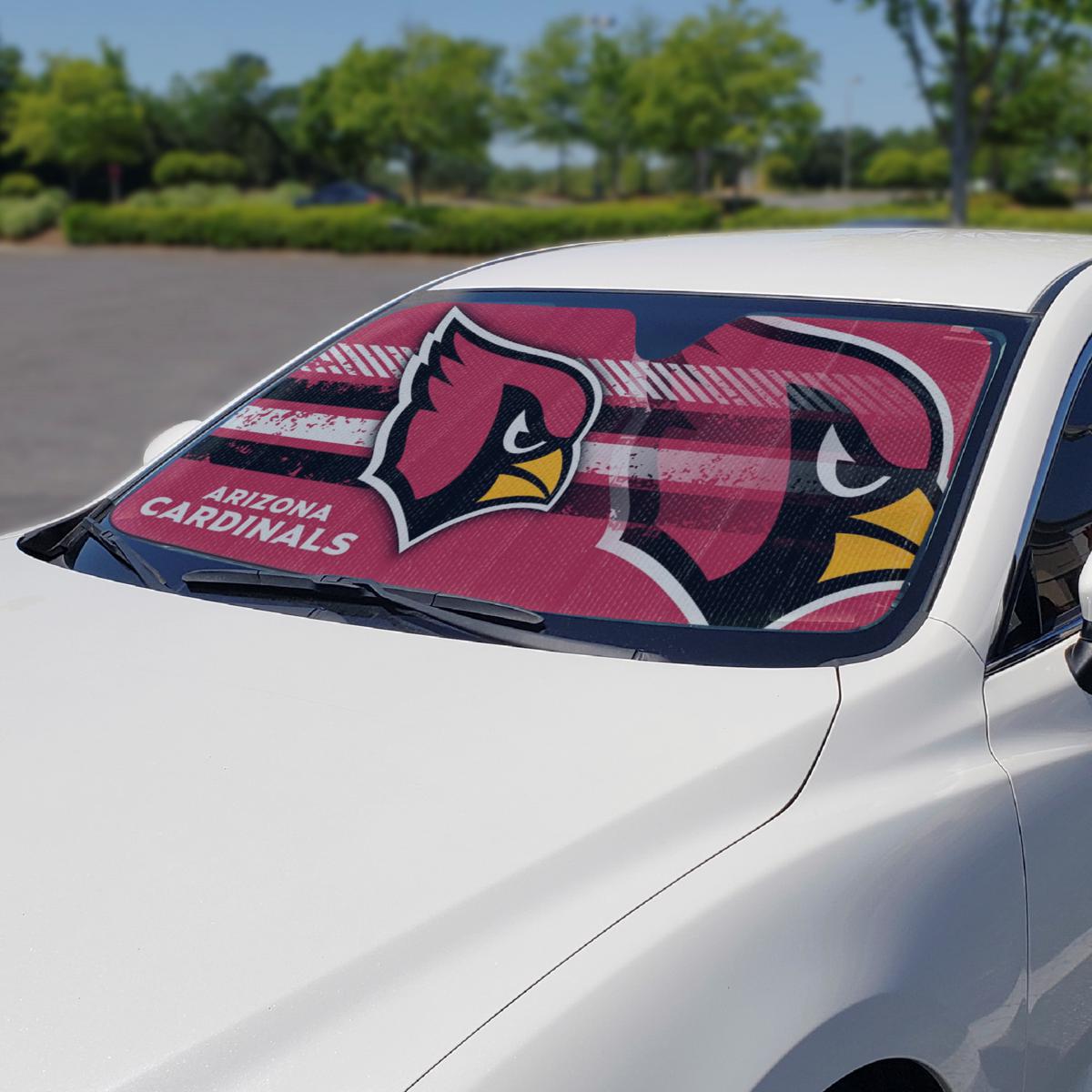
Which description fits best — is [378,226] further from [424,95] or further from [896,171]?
[896,171]

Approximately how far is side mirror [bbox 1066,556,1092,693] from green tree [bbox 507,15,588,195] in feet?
184

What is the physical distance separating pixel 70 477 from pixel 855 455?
7.85 meters

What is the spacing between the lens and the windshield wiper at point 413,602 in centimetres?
209

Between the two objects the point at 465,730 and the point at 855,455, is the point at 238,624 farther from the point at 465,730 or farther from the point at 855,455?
the point at 855,455

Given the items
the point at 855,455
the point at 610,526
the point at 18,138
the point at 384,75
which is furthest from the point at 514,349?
the point at 18,138

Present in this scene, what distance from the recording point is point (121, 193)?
6519 cm

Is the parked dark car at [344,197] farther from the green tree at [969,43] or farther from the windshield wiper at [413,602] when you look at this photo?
the windshield wiper at [413,602]

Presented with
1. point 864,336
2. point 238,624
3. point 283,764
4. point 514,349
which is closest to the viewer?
point 283,764

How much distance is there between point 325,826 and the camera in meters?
1.66

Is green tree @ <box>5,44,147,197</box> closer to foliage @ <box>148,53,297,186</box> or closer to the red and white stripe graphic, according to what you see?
foliage @ <box>148,53,297,186</box>

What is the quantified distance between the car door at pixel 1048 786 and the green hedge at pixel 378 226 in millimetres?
31919

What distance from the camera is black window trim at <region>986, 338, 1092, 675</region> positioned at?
2041 millimetres

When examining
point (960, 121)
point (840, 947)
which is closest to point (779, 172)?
point (960, 121)

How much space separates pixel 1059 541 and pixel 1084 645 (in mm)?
213
